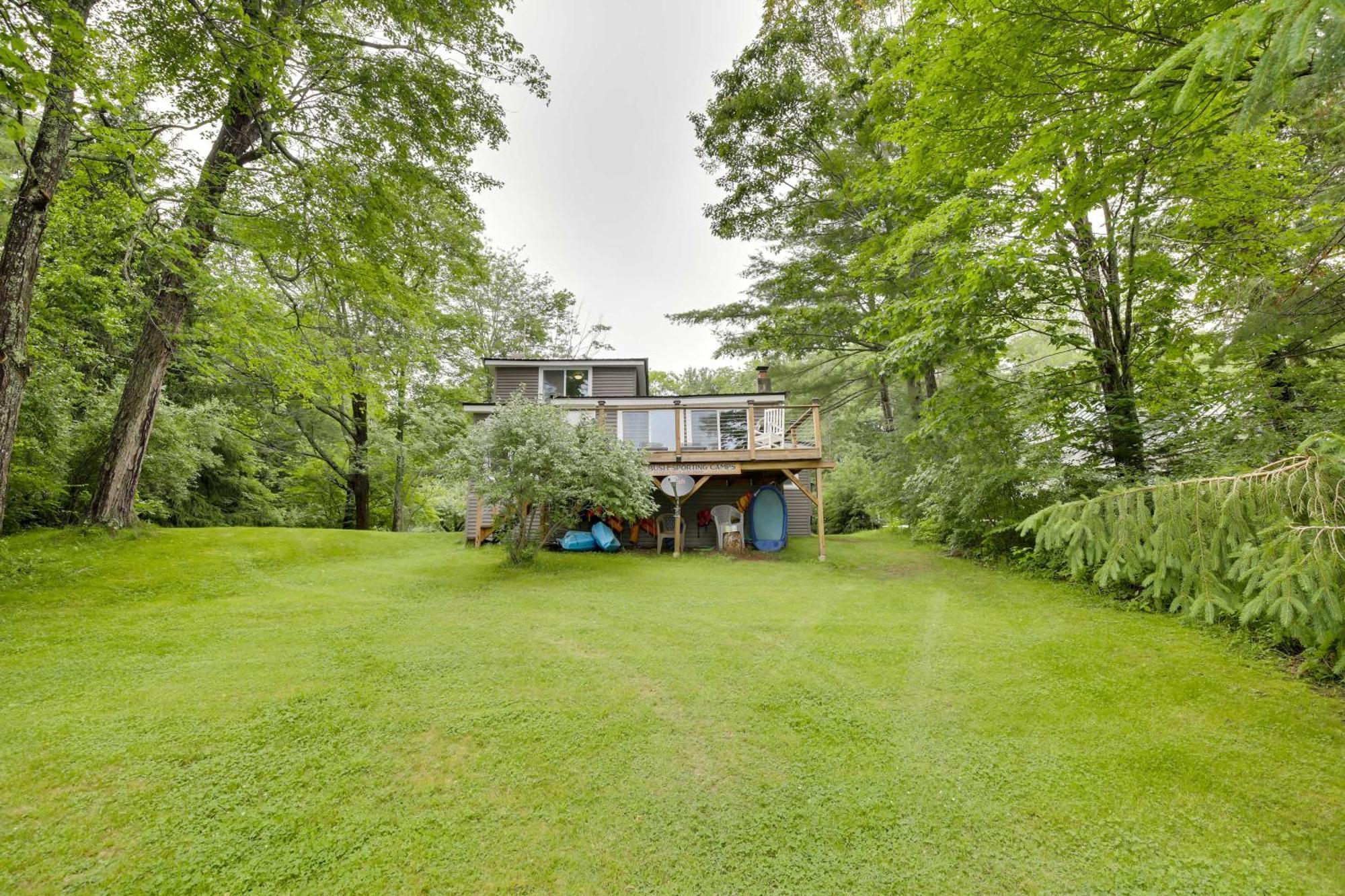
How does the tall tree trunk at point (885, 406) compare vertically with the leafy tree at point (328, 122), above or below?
below

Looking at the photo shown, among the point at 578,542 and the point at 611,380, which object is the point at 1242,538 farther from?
the point at 611,380

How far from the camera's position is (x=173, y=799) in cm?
235

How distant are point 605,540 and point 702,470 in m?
2.72

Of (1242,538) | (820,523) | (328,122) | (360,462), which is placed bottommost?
(820,523)

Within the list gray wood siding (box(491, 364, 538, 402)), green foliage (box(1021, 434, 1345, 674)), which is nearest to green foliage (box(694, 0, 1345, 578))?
green foliage (box(1021, 434, 1345, 674))

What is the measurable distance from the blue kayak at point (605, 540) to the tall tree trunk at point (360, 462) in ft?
24.7

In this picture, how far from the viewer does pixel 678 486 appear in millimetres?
10297

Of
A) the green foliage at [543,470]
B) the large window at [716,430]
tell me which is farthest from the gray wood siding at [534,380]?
the green foliage at [543,470]

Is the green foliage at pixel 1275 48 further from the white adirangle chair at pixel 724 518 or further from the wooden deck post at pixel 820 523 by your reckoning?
the white adirangle chair at pixel 724 518

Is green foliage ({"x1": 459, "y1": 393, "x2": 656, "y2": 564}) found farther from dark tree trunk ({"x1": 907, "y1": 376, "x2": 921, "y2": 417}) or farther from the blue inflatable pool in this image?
dark tree trunk ({"x1": 907, "y1": 376, "x2": 921, "y2": 417})

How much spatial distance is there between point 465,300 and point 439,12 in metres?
12.4

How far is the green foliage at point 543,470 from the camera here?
8047 millimetres

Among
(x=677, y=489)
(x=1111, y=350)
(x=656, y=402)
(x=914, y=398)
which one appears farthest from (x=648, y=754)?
(x=914, y=398)

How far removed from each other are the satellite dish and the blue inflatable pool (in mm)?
2426
